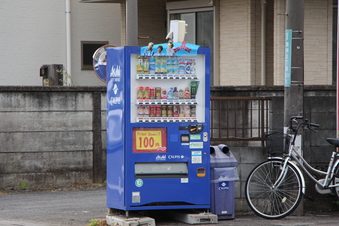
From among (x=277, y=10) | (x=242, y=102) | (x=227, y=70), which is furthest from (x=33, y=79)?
(x=242, y=102)

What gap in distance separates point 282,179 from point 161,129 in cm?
175

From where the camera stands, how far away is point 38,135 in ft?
40.4

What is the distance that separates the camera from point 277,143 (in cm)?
839

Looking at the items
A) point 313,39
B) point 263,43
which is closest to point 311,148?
point 313,39

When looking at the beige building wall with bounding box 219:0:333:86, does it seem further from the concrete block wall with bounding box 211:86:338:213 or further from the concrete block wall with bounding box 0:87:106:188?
the concrete block wall with bounding box 211:86:338:213

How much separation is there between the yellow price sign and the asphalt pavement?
103cm

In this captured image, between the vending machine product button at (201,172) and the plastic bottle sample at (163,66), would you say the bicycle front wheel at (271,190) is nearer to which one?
the vending machine product button at (201,172)

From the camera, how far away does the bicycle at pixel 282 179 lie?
834 cm

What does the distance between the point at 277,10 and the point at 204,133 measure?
722 centimetres

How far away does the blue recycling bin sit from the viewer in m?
8.38

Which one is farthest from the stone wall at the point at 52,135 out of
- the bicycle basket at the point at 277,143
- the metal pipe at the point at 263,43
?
the metal pipe at the point at 263,43

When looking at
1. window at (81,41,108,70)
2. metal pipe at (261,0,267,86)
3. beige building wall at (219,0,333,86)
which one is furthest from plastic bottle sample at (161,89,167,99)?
window at (81,41,108,70)

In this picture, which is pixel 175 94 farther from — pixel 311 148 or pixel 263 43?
pixel 263 43

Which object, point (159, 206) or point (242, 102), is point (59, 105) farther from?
point (159, 206)
